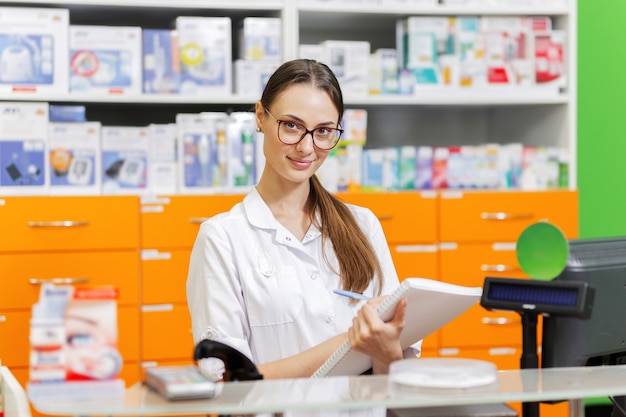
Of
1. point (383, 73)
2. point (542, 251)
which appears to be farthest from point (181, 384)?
point (383, 73)

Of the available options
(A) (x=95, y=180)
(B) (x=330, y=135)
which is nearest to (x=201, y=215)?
(A) (x=95, y=180)

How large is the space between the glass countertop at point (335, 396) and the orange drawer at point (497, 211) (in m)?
2.26

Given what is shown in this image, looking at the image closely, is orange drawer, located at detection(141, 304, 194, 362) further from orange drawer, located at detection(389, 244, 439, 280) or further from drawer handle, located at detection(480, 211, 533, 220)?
drawer handle, located at detection(480, 211, 533, 220)

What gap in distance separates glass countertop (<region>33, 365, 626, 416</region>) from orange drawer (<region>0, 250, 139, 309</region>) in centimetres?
218

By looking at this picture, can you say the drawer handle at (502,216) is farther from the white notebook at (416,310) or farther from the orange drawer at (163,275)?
the white notebook at (416,310)

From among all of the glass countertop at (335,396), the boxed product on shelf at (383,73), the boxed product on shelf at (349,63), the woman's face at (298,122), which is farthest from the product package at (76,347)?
the boxed product on shelf at (383,73)

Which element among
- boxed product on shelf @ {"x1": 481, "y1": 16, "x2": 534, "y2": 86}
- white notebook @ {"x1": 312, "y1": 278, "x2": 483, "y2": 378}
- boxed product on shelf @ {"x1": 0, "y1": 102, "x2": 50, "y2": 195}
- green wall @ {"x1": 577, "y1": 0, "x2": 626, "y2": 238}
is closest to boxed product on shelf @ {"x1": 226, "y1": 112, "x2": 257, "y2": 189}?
boxed product on shelf @ {"x1": 0, "y1": 102, "x2": 50, "y2": 195}

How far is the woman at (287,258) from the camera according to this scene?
209 centimetres

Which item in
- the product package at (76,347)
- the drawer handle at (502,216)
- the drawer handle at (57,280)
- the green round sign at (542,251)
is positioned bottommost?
the drawer handle at (57,280)

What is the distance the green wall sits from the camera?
4.53m

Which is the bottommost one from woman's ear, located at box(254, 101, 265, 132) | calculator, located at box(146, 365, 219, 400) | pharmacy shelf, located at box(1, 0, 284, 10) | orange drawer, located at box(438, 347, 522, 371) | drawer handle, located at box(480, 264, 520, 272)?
orange drawer, located at box(438, 347, 522, 371)

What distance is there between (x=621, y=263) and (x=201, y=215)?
2178 mm

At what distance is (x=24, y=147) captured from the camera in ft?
11.9

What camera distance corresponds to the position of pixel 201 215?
370 cm
